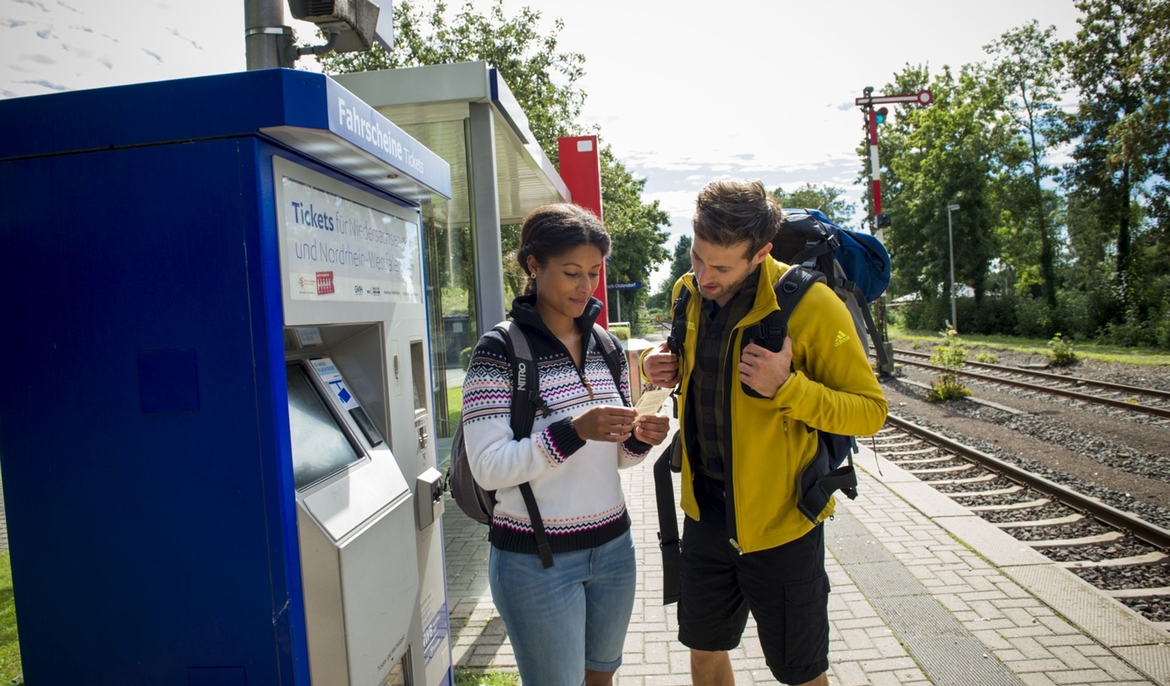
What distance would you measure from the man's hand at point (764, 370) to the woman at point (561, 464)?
0.96ft

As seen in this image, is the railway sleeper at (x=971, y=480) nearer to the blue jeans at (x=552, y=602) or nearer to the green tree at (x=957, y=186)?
the blue jeans at (x=552, y=602)

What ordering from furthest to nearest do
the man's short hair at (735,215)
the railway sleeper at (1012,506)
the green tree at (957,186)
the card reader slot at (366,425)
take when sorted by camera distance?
the green tree at (957,186) → the railway sleeper at (1012,506) → the man's short hair at (735,215) → the card reader slot at (366,425)

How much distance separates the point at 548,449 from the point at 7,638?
13.9 ft

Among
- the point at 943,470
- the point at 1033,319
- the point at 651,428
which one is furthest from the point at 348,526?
the point at 1033,319

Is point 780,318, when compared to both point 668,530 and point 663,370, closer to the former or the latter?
point 663,370

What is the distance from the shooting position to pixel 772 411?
2281 millimetres

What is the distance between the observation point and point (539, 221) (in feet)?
7.04

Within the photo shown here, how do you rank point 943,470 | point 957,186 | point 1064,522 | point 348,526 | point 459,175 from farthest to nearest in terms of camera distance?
point 957,186 < point 943,470 < point 1064,522 < point 459,175 < point 348,526

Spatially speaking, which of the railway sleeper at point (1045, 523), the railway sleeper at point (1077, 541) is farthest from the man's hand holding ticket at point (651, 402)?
the railway sleeper at point (1045, 523)

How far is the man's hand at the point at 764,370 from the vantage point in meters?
2.15

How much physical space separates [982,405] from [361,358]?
13034 millimetres

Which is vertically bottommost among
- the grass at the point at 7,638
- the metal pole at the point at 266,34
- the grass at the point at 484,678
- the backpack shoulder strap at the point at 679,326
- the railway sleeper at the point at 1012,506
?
the railway sleeper at the point at 1012,506

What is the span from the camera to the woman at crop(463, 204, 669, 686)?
195 centimetres

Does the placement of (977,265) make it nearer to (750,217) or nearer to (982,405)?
(982,405)
